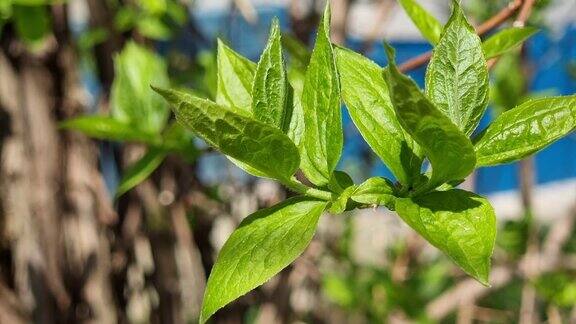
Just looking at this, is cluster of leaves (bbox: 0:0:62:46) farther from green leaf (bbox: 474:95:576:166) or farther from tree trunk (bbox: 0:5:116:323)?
green leaf (bbox: 474:95:576:166)

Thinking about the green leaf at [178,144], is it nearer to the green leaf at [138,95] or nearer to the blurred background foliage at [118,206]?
the green leaf at [138,95]

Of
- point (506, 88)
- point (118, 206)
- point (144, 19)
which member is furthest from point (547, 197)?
point (144, 19)

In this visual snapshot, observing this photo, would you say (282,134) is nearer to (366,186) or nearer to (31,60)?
(366,186)

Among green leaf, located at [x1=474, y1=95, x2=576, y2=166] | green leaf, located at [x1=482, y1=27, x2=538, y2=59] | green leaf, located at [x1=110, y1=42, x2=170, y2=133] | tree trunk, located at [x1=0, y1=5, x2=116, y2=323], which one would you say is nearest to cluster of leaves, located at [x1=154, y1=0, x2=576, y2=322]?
green leaf, located at [x1=474, y1=95, x2=576, y2=166]

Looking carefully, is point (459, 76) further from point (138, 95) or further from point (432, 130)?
point (138, 95)

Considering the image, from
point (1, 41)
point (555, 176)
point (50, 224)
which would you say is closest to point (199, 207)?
point (50, 224)
